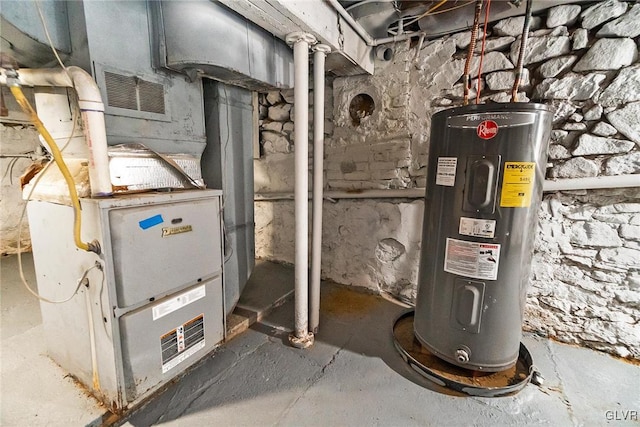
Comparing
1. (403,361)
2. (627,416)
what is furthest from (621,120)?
(403,361)

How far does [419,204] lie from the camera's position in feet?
6.82

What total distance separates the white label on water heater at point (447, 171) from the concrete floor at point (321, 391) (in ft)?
3.41

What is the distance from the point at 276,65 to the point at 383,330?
6.16 feet

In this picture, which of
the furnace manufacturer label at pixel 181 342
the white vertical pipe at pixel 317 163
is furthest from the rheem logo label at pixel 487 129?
the furnace manufacturer label at pixel 181 342

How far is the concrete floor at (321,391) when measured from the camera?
48.3 inches

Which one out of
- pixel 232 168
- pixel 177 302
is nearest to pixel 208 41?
pixel 232 168

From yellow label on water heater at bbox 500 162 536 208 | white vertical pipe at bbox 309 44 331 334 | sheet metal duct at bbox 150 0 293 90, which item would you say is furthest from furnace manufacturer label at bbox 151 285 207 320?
yellow label on water heater at bbox 500 162 536 208

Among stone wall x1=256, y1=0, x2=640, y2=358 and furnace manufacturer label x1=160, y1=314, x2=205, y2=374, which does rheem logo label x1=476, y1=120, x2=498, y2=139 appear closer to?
stone wall x1=256, y1=0, x2=640, y2=358

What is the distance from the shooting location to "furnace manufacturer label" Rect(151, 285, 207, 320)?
129cm

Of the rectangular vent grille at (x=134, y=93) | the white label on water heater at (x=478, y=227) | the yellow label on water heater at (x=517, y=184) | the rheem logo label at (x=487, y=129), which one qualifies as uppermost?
the rectangular vent grille at (x=134, y=93)

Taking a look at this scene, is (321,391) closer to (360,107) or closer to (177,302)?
(177,302)

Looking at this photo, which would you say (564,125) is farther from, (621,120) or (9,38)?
(9,38)

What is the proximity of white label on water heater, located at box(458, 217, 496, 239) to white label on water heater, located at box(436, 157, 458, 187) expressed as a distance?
19 cm

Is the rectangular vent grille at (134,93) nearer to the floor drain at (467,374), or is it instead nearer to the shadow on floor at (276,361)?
the shadow on floor at (276,361)
